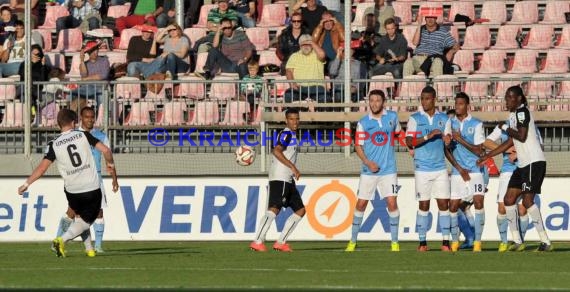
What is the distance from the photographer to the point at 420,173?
1823cm

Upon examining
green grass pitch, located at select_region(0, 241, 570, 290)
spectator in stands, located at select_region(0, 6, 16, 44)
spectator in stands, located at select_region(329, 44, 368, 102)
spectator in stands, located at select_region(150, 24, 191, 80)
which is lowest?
green grass pitch, located at select_region(0, 241, 570, 290)

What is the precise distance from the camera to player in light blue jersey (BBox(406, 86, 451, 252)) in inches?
711

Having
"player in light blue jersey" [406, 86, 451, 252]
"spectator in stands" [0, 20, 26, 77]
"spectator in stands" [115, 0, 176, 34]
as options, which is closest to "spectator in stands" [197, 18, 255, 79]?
"spectator in stands" [115, 0, 176, 34]

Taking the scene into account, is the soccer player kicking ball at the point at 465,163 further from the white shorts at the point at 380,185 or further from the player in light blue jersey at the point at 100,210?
the player in light blue jersey at the point at 100,210

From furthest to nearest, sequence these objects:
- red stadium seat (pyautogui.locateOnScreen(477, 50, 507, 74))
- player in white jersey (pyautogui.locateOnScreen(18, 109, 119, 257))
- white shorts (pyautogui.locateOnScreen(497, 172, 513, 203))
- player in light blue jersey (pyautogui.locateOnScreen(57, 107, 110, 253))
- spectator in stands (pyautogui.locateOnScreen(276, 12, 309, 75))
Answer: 1. spectator in stands (pyautogui.locateOnScreen(276, 12, 309, 75))
2. red stadium seat (pyautogui.locateOnScreen(477, 50, 507, 74))
3. white shorts (pyautogui.locateOnScreen(497, 172, 513, 203))
4. player in light blue jersey (pyautogui.locateOnScreen(57, 107, 110, 253))
5. player in white jersey (pyautogui.locateOnScreen(18, 109, 119, 257))

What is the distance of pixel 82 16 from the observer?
29.9m

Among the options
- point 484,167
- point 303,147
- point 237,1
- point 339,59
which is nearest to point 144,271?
point 484,167

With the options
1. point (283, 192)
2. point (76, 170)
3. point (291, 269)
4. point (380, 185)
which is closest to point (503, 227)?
point (380, 185)

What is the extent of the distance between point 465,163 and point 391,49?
7.36m

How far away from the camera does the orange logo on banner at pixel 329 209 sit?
74.5ft

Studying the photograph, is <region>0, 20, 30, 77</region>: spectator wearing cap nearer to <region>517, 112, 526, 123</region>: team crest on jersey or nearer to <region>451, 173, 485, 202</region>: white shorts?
<region>451, 173, 485, 202</region>: white shorts

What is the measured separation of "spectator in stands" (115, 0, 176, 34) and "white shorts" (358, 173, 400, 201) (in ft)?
37.4

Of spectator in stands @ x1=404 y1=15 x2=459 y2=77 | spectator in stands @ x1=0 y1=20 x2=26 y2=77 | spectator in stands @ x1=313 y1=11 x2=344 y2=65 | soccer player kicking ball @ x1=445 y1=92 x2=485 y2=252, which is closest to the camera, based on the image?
soccer player kicking ball @ x1=445 y1=92 x2=485 y2=252

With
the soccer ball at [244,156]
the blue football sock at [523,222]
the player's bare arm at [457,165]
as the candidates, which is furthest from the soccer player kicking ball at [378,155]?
the soccer ball at [244,156]
